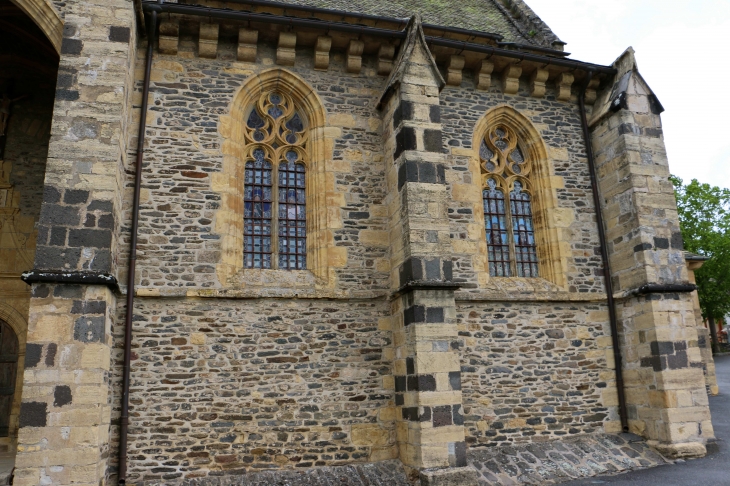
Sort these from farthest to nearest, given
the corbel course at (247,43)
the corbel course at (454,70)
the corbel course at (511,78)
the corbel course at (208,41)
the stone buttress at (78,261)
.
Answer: the corbel course at (511,78) < the corbel course at (454,70) < the corbel course at (247,43) < the corbel course at (208,41) < the stone buttress at (78,261)

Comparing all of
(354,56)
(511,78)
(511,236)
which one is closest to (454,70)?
(511,78)

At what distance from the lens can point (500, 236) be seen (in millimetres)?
9805

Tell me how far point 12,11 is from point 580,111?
10001 millimetres

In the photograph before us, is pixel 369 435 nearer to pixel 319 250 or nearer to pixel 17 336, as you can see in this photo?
pixel 319 250

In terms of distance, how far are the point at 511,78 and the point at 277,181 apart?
15.5 ft

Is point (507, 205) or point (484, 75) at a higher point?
point (484, 75)

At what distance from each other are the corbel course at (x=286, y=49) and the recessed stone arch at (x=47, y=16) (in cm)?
311

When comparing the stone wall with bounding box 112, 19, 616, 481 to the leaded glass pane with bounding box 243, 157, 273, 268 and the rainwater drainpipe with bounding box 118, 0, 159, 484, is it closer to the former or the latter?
the rainwater drainpipe with bounding box 118, 0, 159, 484

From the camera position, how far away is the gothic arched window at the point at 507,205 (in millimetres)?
9719

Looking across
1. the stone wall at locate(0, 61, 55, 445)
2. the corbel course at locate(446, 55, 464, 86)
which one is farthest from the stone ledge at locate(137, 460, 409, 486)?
the corbel course at locate(446, 55, 464, 86)

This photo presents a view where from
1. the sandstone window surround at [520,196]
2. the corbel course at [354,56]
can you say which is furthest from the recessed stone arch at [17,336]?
the sandstone window surround at [520,196]

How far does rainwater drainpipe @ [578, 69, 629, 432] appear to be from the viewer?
30.3 feet

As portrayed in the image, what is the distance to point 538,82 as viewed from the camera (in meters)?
10.2

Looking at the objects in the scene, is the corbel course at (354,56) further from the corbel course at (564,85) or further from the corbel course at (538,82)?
the corbel course at (564,85)
